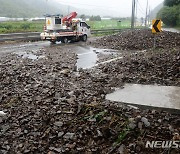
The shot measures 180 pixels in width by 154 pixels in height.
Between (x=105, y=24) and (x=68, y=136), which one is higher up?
(x=105, y=24)

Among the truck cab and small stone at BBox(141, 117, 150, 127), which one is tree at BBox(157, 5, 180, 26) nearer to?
the truck cab

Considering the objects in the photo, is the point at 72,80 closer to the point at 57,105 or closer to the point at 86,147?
the point at 57,105

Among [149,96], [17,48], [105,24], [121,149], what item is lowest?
[121,149]

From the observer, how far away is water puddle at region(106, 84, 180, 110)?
5773mm

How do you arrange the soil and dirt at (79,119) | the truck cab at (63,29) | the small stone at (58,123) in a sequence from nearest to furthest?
the soil and dirt at (79,119), the small stone at (58,123), the truck cab at (63,29)

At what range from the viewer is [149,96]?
6324 mm

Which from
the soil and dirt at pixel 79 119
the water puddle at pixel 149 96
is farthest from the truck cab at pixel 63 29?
the water puddle at pixel 149 96

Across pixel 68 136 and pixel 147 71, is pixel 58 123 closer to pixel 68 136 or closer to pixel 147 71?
pixel 68 136

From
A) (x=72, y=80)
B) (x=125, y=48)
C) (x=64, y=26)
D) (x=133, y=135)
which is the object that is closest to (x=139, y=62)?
(x=72, y=80)

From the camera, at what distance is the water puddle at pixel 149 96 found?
5.77 metres

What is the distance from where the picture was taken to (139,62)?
1029 cm

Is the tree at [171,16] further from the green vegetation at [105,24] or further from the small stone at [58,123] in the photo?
the small stone at [58,123]

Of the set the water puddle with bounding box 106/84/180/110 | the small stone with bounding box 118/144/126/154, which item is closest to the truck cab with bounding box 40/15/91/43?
the water puddle with bounding box 106/84/180/110

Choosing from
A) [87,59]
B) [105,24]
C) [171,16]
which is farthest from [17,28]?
[171,16]
